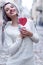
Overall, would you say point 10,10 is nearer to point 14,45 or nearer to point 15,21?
point 15,21

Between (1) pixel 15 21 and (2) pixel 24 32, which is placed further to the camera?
(1) pixel 15 21

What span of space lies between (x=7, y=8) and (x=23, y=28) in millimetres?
301

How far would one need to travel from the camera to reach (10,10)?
7.88 ft

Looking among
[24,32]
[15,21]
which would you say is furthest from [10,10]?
[24,32]

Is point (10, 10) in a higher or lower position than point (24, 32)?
higher

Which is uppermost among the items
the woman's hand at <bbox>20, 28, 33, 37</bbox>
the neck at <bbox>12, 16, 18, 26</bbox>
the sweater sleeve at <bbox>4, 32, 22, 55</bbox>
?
the neck at <bbox>12, 16, 18, 26</bbox>

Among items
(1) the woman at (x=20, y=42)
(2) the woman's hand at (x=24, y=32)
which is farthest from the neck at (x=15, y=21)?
(2) the woman's hand at (x=24, y=32)

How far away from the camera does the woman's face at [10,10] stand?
240cm

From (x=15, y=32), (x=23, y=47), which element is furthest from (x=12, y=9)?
(x=23, y=47)

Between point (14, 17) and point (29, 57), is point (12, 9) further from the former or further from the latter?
point (29, 57)

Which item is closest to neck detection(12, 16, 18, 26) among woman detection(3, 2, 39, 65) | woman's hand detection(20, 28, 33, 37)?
woman detection(3, 2, 39, 65)

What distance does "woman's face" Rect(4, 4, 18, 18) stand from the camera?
2.40m

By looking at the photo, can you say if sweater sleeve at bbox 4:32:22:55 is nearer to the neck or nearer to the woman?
the woman

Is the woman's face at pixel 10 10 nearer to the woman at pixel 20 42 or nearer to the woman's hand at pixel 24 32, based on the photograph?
the woman at pixel 20 42
